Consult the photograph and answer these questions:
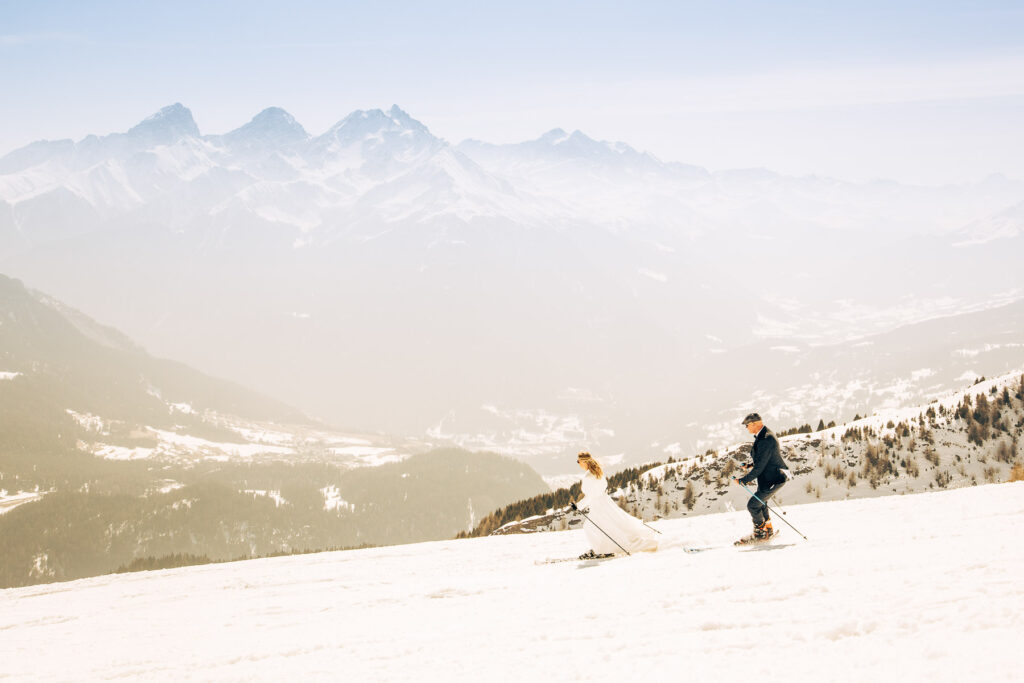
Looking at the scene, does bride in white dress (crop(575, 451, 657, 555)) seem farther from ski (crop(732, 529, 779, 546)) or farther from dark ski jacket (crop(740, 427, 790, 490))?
dark ski jacket (crop(740, 427, 790, 490))

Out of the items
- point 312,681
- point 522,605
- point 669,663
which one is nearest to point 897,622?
point 669,663

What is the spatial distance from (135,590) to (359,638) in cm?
1385

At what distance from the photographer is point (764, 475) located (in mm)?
13359

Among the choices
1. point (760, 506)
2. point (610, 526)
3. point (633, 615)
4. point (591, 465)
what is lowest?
point (633, 615)

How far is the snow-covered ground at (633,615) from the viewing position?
20.9 ft

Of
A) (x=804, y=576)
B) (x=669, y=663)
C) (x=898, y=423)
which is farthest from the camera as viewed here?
(x=898, y=423)

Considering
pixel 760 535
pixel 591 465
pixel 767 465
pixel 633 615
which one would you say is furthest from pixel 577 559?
pixel 633 615

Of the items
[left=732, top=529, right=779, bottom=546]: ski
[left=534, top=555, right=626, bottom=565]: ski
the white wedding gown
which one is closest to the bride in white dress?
the white wedding gown

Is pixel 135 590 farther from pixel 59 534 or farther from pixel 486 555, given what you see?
pixel 59 534

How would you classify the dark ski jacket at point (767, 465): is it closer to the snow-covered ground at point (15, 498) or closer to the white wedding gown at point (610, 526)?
the white wedding gown at point (610, 526)

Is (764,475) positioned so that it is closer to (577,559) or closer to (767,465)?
(767,465)

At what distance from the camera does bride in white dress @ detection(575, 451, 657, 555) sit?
1447 centimetres

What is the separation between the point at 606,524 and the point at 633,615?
5.92 meters

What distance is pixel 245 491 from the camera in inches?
7387
